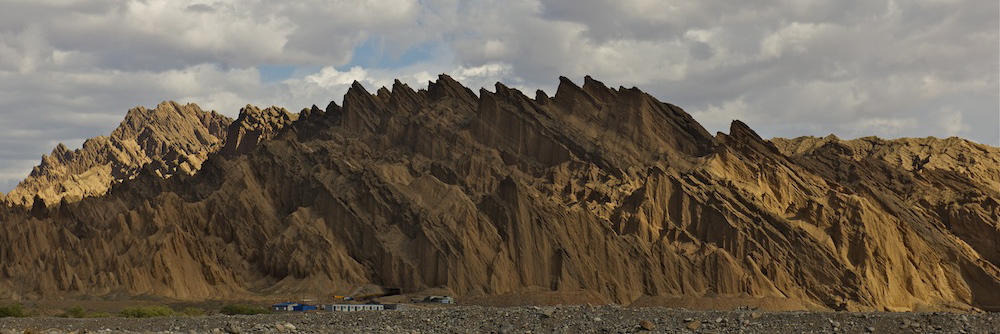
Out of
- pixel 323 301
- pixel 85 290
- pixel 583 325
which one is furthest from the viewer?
pixel 85 290

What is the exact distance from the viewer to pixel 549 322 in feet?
246

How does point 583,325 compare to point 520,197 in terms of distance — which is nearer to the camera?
point 583,325

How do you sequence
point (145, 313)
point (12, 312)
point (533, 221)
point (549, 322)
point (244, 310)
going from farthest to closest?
1. point (533, 221)
2. point (244, 310)
3. point (12, 312)
4. point (145, 313)
5. point (549, 322)

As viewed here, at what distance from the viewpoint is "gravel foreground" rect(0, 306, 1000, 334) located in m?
66.9

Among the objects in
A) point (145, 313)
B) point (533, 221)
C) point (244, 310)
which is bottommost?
point (145, 313)

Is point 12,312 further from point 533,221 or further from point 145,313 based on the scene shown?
point 533,221

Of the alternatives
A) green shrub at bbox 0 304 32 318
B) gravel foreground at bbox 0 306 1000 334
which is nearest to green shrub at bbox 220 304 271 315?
green shrub at bbox 0 304 32 318

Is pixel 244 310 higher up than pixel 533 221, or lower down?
lower down

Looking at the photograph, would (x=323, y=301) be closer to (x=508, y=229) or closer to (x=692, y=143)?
(x=508, y=229)

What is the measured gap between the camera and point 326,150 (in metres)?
175

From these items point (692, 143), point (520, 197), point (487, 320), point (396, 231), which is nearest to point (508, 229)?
point (520, 197)

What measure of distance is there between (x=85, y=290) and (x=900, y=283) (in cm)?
8575

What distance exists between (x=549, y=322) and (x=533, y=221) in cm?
7112

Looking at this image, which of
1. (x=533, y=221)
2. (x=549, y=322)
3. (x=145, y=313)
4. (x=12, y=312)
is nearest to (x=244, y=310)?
(x=145, y=313)
